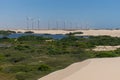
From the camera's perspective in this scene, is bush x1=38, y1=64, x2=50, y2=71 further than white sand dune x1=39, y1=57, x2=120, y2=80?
Yes

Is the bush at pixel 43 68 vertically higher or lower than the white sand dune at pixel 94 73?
lower

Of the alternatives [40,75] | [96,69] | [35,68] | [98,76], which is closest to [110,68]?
[96,69]

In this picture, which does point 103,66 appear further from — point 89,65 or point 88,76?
point 88,76

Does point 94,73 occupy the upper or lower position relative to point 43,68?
upper

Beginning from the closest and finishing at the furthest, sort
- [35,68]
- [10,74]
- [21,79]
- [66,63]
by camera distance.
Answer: [21,79]
[10,74]
[35,68]
[66,63]

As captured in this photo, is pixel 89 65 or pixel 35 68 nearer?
pixel 89 65

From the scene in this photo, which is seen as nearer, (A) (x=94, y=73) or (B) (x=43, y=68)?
(A) (x=94, y=73)

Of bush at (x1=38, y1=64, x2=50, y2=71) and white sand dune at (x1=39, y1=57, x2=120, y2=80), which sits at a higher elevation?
white sand dune at (x1=39, y1=57, x2=120, y2=80)


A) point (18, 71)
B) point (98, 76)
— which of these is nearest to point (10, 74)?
point (18, 71)

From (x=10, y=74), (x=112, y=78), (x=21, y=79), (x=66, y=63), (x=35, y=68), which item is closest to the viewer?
(x=112, y=78)

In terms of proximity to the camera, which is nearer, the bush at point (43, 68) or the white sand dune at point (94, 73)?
the white sand dune at point (94, 73)
